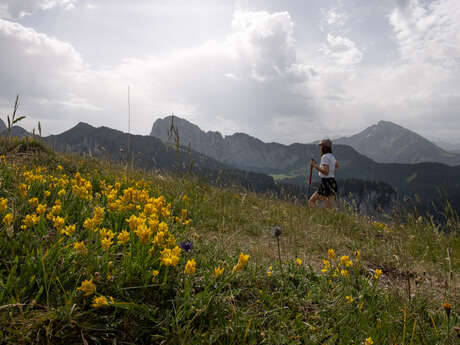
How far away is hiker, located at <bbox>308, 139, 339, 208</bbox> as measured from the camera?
8375mm

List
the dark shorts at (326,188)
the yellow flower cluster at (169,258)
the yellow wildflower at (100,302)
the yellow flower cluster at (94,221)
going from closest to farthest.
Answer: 1. the yellow wildflower at (100,302)
2. the yellow flower cluster at (169,258)
3. the yellow flower cluster at (94,221)
4. the dark shorts at (326,188)

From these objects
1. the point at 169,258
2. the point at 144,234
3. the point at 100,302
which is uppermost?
the point at 144,234

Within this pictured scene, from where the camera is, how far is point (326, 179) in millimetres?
8672

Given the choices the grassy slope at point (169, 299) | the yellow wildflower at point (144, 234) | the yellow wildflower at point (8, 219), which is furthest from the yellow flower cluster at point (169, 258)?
the yellow wildflower at point (8, 219)

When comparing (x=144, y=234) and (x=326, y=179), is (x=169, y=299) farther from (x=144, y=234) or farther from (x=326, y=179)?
(x=326, y=179)

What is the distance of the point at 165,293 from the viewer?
6.21ft

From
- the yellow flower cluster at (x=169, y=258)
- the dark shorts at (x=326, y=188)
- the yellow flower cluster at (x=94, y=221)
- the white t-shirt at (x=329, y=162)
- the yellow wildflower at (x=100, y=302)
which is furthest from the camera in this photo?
the white t-shirt at (x=329, y=162)

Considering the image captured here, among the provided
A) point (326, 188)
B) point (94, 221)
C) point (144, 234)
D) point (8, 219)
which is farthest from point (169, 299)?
point (326, 188)

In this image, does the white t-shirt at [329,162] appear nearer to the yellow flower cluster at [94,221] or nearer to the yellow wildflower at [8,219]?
the yellow flower cluster at [94,221]

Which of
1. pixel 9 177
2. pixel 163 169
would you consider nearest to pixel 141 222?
pixel 9 177

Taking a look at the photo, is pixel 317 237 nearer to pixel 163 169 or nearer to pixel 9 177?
pixel 9 177

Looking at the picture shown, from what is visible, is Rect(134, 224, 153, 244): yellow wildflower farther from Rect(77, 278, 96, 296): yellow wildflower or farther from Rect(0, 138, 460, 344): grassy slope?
Rect(77, 278, 96, 296): yellow wildflower

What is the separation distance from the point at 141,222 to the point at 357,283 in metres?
2.21

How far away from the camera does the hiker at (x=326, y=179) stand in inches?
330
